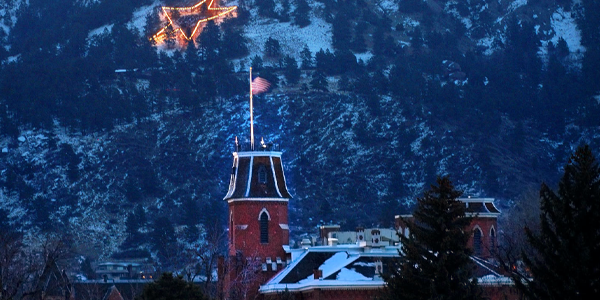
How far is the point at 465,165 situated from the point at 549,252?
143011 mm

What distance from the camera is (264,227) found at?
316 feet

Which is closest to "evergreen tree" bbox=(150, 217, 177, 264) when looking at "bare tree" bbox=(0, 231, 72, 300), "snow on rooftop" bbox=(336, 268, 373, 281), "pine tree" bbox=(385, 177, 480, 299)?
"bare tree" bbox=(0, 231, 72, 300)

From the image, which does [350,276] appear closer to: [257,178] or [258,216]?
[258,216]

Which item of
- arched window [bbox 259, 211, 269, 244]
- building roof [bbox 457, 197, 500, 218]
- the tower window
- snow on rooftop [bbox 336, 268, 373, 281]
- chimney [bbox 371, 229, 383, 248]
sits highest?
the tower window

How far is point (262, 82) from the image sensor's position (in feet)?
368

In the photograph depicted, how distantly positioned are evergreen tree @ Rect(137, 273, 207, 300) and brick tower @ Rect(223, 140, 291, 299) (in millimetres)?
32056

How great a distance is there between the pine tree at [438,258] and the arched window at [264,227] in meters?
40.1

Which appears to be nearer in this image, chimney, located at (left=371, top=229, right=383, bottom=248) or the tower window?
chimney, located at (left=371, top=229, right=383, bottom=248)

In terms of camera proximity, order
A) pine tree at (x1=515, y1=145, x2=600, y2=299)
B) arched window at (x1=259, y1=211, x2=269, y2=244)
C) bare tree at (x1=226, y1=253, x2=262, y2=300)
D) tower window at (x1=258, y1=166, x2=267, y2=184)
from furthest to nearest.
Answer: tower window at (x1=258, y1=166, x2=267, y2=184)
arched window at (x1=259, y1=211, x2=269, y2=244)
bare tree at (x1=226, y1=253, x2=262, y2=300)
pine tree at (x1=515, y1=145, x2=600, y2=299)

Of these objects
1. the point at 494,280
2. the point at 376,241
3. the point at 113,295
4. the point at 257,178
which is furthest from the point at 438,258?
the point at 113,295

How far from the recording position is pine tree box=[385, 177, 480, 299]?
5447 cm

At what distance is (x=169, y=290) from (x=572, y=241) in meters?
22.4

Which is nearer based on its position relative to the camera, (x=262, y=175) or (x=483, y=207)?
(x=262, y=175)

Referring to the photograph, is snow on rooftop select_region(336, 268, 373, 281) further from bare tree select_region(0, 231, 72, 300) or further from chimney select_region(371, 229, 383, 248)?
bare tree select_region(0, 231, 72, 300)
